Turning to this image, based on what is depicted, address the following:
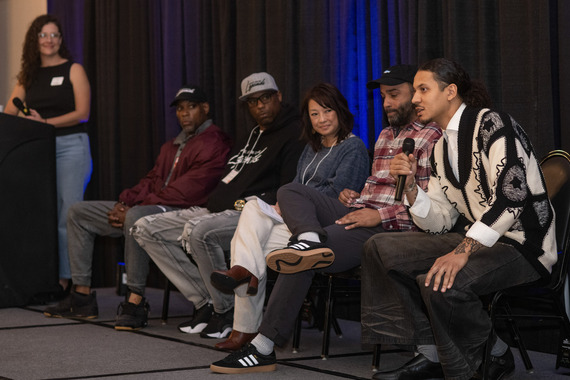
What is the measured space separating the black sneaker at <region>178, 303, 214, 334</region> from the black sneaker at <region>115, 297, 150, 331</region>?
0.20 meters

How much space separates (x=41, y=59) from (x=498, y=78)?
2.91m

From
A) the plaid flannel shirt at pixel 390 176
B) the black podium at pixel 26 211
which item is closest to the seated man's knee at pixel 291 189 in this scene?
the plaid flannel shirt at pixel 390 176

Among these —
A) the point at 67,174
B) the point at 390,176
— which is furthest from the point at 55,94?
the point at 390,176

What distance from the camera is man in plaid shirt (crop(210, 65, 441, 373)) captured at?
262cm

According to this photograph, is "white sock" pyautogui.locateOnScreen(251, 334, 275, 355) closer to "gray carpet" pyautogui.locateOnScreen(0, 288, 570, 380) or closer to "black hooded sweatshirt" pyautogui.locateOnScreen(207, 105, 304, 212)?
"gray carpet" pyautogui.locateOnScreen(0, 288, 570, 380)

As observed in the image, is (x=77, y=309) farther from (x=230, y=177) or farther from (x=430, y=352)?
(x=430, y=352)

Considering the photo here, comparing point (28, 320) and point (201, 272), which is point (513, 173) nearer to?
point (201, 272)

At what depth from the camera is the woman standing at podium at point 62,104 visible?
15.1 ft

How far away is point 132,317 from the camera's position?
11.9 feet

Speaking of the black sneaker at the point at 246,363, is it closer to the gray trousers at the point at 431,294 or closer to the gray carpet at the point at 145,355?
the gray carpet at the point at 145,355

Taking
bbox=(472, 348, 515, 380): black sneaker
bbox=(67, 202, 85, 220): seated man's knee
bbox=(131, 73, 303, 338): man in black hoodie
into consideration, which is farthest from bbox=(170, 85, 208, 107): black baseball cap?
bbox=(472, 348, 515, 380): black sneaker

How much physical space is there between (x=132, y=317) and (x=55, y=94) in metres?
1.71

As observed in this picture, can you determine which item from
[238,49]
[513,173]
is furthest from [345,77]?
[513,173]

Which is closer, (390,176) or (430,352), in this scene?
(430,352)
